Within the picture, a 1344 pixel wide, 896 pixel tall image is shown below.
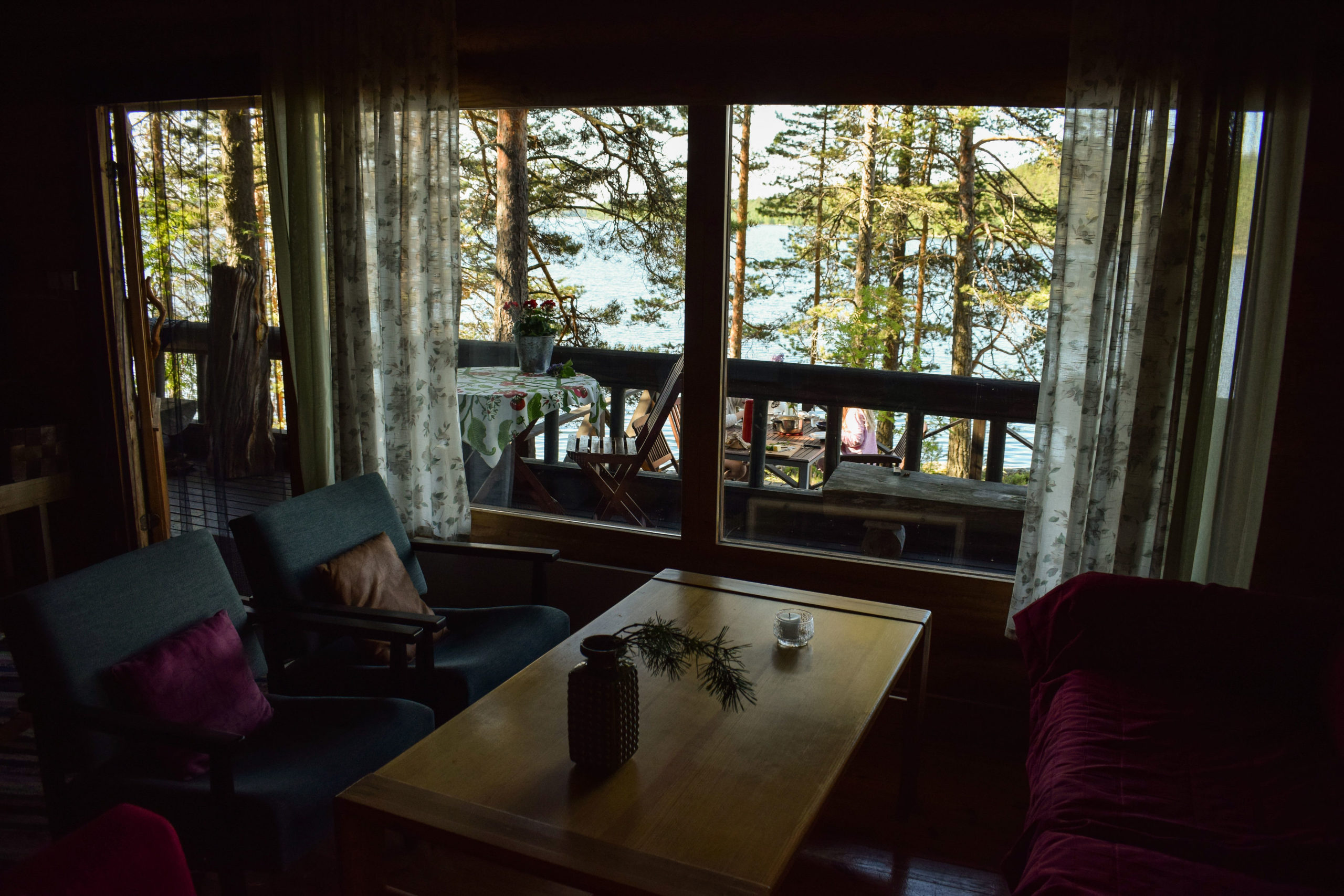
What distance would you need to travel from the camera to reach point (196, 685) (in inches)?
82.3

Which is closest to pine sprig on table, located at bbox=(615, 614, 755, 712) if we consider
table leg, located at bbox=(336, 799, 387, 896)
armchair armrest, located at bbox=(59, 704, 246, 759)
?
table leg, located at bbox=(336, 799, 387, 896)

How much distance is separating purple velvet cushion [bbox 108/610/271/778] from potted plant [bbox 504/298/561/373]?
1.66 meters

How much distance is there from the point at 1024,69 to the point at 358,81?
7.53 ft

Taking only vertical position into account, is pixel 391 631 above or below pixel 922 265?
below

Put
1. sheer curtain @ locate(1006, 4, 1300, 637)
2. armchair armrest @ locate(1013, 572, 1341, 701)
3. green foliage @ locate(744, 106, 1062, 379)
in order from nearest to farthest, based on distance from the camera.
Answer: armchair armrest @ locate(1013, 572, 1341, 701)
sheer curtain @ locate(1006, 4, 1300, 637)
green foliage @ locate(744, 106, 1062, 379)

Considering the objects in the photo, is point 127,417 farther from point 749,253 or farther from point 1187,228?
point 1187,228

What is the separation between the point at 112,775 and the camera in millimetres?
1994

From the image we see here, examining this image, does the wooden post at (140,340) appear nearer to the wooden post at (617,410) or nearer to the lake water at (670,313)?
the lake water at (670,313)

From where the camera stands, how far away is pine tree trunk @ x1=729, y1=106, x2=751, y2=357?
3186mm

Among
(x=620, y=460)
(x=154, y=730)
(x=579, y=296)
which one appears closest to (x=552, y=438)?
(x=620, y=460)

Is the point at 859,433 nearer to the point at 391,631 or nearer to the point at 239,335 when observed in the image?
the point at 391,631

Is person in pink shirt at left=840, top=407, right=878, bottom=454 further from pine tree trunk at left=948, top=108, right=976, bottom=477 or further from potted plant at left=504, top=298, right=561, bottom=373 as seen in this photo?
potted plant at left=504, top=298, right=561, bottom=373

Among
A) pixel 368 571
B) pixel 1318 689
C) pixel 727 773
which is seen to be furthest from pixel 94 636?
pixel 1318 689

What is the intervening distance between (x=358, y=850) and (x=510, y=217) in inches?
100
